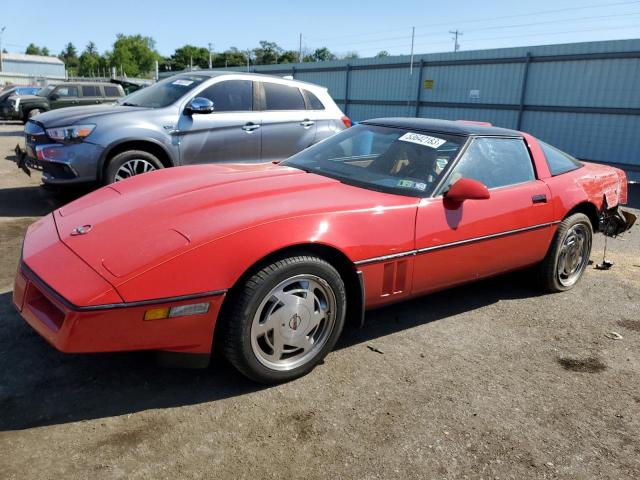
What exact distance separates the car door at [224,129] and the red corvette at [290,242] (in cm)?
262

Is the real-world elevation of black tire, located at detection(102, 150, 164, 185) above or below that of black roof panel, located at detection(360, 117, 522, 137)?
below

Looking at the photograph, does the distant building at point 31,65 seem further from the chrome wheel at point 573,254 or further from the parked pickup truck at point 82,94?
the chrome wheel at point 573,254

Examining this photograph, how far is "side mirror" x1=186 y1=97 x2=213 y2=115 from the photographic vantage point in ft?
19.7

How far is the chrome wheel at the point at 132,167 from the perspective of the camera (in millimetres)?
5855

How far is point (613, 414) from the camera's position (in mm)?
2668

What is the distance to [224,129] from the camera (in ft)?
20.9

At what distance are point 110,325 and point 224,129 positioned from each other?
14.7 ft

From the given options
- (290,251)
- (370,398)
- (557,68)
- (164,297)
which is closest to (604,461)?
(370,398)

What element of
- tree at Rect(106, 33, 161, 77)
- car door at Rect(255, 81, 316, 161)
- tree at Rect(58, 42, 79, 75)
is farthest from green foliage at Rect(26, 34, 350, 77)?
car door at Rect(255, 81, 316, 161)


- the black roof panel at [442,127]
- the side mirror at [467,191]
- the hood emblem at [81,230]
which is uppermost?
the black roof panel at [442,127]

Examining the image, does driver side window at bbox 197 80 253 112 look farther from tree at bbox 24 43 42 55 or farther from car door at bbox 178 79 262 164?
tree at bbox 24 43 42 55

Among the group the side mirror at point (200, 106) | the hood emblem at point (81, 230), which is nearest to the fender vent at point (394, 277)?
the hood emblem at point (81, 230)

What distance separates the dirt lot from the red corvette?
29 cm

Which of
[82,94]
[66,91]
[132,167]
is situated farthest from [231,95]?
[66,91]
